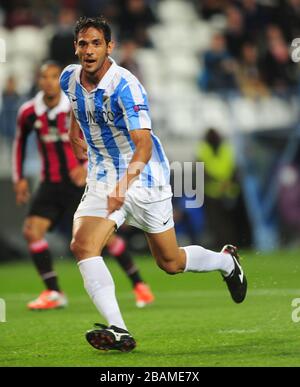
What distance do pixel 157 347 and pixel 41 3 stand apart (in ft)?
43.5

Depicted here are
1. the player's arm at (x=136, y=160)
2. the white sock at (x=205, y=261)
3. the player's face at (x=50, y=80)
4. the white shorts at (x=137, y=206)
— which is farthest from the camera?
the player's face at (x=50, y=80)

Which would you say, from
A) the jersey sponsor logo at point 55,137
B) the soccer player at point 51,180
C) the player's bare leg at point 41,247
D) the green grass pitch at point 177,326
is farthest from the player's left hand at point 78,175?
the green grass pitch at point 177,326

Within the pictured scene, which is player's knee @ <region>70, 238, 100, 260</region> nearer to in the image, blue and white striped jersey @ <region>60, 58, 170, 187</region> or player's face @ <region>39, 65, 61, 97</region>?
blue and white striped jersey @ <region>60, 58, 170, 187</region>

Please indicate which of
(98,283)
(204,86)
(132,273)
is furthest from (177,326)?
(204,86)

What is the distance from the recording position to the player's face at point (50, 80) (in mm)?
10164

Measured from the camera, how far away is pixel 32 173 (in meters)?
16.0

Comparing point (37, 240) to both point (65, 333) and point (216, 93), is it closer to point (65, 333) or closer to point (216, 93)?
point (65, 333)

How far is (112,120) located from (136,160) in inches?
17.4

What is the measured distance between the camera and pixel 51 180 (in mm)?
10508

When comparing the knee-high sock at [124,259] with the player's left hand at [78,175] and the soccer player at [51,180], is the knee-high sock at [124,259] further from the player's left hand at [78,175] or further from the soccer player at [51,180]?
the player's left hand at [78,175]

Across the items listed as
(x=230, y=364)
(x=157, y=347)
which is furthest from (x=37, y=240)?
(x=230, y=364)

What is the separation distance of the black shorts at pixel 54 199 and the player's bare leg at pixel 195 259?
2743mm

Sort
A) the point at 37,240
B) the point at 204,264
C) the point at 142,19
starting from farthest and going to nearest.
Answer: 1. the point at 142,19
2. the point at 37,240
3. the point at 204,264

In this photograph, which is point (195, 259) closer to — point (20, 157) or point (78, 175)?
point (78, 175)
